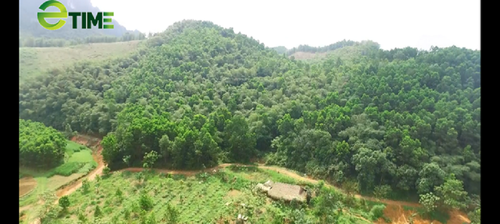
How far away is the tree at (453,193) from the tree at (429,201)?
0.76m

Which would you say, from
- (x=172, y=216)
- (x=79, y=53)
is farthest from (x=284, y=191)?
(x=79, y=53)

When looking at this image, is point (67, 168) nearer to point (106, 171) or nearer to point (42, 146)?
point (42, 146)

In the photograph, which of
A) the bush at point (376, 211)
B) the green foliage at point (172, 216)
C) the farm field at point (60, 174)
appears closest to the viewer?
the green foliage at point (172, 216)

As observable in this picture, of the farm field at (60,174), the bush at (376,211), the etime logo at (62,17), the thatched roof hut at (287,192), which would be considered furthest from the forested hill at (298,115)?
the etime logo at (62,17)

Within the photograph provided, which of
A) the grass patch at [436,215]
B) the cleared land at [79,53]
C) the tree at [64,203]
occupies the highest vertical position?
the cleared land at [79,53]

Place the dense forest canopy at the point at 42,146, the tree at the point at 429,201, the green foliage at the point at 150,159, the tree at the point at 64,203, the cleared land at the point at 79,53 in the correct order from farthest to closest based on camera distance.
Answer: the cleared land at the point at 79,53 < the green foliage at the point at 150,159 < the dense forest canopy at the point at 42,146 < the tree at the point at 429,201 < the tree at the point at 64,203

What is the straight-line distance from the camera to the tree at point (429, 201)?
82.3 ft

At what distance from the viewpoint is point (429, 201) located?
25.1 meters

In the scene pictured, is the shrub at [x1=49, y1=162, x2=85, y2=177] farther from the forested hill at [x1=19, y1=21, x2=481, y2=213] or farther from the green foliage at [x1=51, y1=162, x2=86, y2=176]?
the forested hill at [x1=19, y1=21, x2=481, y2=213]

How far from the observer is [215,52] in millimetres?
68062

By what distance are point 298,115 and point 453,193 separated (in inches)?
839

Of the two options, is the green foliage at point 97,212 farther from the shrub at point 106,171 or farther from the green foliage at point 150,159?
the green foliage at point 150,159
